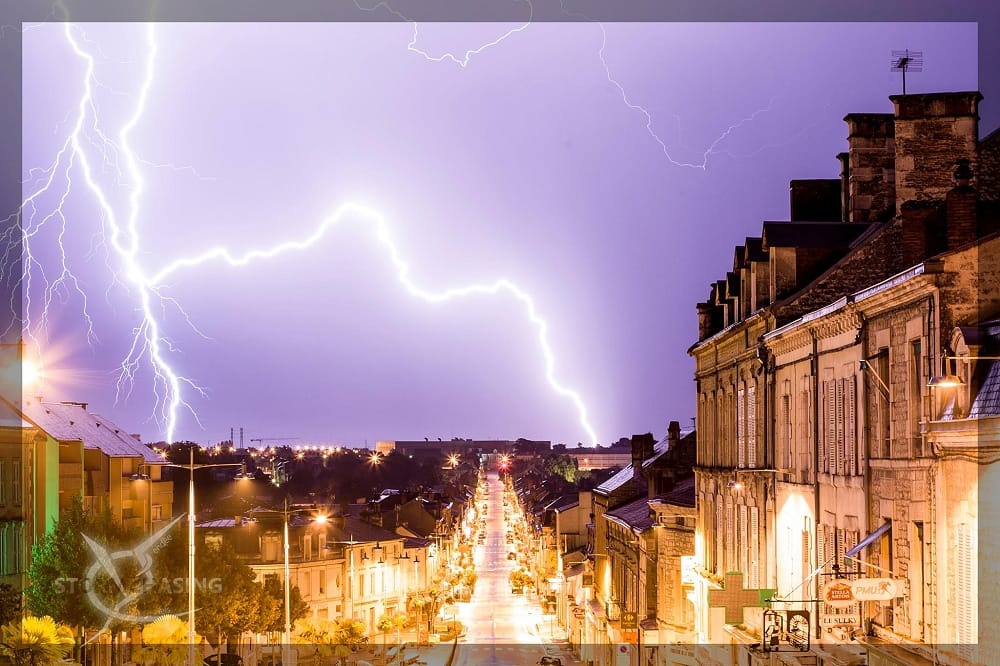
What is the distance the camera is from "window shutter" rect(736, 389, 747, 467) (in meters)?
36.1

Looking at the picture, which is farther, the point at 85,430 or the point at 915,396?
the point at 85,430

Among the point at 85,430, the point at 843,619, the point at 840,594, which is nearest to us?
the point at 840,594

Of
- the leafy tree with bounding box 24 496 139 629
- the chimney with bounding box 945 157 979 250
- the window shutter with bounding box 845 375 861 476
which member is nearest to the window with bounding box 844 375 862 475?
the window shutter with bounding box 845 375 861 476

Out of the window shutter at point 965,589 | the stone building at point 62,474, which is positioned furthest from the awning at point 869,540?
the stone building at point 62,474

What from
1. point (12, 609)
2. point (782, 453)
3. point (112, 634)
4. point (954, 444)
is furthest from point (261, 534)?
point (954, 444)

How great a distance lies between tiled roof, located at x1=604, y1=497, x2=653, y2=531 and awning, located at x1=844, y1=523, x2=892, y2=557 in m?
27.7

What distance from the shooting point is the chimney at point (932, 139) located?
27.4 metres

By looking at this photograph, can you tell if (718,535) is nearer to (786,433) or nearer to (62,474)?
(786,433)

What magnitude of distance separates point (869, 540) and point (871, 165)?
13.4 meters

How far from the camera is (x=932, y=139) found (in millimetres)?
27453

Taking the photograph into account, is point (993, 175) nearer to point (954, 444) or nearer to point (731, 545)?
point (954, 444)

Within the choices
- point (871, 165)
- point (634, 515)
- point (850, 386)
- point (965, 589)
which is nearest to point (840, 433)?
point (850, 386)

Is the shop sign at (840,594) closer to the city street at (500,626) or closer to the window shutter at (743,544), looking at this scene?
the window shutter at (743,544)

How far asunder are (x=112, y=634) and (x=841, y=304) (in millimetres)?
29910
